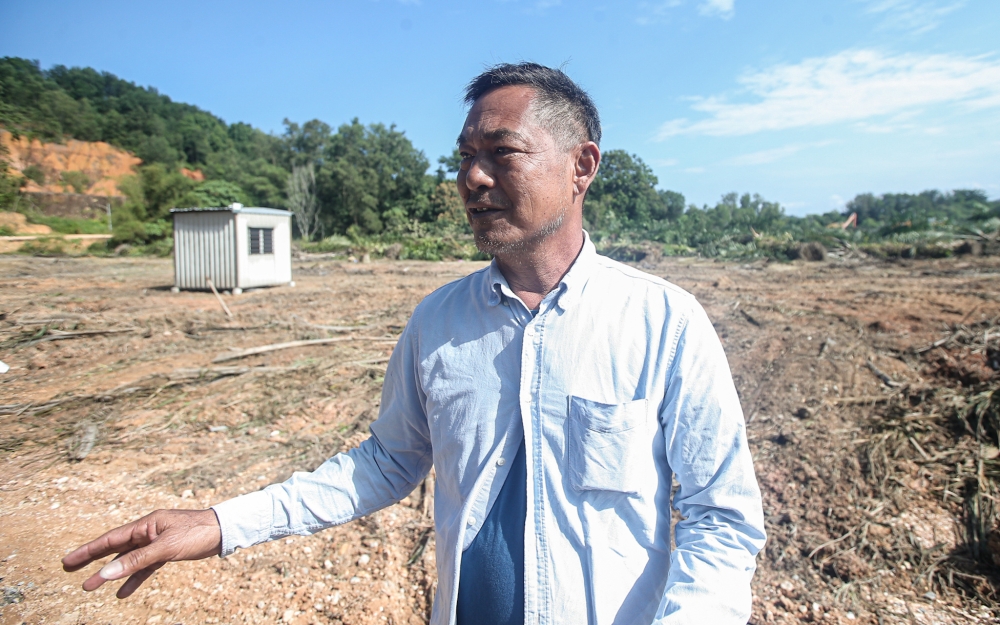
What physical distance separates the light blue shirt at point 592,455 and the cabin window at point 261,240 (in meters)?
12.3

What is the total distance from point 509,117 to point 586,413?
0.70m

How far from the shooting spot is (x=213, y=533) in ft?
4.08

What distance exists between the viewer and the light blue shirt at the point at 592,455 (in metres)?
1.09

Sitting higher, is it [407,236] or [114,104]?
[114,104]

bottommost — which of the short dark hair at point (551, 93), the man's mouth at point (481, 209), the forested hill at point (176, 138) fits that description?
the man's mouth at point (481, 209)

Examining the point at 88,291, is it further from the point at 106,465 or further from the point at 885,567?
the point at 885,567

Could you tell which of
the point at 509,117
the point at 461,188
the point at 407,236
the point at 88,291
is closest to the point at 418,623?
the point at 461,188

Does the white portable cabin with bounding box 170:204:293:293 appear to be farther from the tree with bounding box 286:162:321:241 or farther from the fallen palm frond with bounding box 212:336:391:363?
the tree with bounding box 286:162:321:241

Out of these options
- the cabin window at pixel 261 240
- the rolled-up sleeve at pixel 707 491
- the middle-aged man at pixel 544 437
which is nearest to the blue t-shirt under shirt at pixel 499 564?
the middle-aged man at pixel 544 437

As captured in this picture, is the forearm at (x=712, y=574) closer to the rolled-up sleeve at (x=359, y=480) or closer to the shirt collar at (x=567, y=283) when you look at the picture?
the shirt collar at (x=567, y=283)

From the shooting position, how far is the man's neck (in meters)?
1.37

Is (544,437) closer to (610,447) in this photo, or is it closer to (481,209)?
(610,447)

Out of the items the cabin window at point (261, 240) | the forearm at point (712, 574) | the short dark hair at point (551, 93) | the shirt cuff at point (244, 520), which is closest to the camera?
the forearm at point (712, 574)

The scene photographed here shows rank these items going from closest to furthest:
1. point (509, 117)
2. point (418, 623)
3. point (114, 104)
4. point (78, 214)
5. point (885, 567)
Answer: point (509, 117) → point (418, 623) → point (885, 567) → point (78, 214) → point (114, 104)
